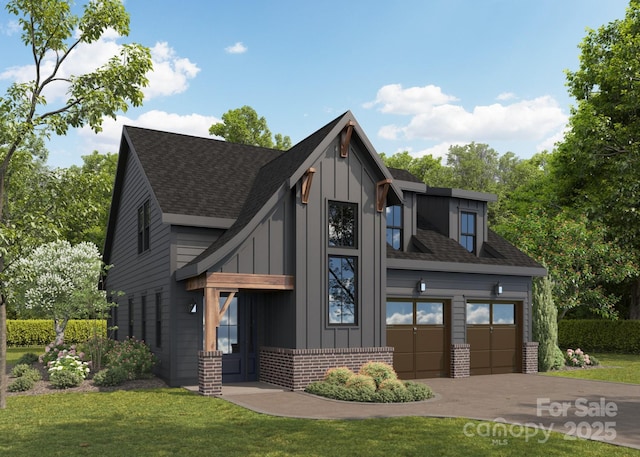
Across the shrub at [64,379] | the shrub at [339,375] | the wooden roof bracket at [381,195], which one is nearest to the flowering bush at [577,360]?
the wooden roof bracket at [381,195]

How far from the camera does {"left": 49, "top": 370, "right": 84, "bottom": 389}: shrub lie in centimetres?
1619

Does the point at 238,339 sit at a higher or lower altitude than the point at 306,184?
lower

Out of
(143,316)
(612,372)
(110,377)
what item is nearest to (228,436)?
(110,377)

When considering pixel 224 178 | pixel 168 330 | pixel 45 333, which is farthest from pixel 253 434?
pixel 45 333

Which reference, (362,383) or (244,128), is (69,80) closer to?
(362,383)

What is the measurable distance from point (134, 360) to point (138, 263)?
4372mm

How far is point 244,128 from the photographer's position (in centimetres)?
4853

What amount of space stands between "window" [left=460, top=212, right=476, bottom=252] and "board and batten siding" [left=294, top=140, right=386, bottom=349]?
6.07 meters

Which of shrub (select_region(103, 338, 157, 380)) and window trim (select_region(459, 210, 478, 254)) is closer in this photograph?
shrub (select_region(103, 338, 157, 380))

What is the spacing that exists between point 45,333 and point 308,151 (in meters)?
27.1

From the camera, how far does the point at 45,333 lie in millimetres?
37469

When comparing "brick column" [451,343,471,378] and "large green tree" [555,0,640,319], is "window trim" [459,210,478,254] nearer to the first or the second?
"brick column" [451,343,471,378]

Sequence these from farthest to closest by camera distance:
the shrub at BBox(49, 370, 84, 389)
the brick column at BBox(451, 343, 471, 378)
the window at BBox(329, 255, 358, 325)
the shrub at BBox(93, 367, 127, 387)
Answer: the brick column at BBox(451, 343, 471, 378) < the window at BBox(329, 255, 358, 325) < the shrub at BBox(93, 367, 127, 387) < the shrub at BBox(49, 370, 84, 389)

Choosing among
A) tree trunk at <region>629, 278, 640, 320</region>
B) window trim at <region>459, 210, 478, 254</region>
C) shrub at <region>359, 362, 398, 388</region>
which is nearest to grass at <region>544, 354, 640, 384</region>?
window trim at <region>459, 210, 478, 254</region>
